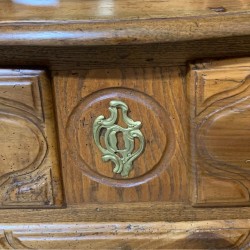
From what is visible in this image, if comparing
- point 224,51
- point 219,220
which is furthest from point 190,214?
point 224,51

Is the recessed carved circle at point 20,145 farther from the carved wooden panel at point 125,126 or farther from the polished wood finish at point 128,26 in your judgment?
the polished wood finish at point 128,26

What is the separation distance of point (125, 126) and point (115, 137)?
22mm

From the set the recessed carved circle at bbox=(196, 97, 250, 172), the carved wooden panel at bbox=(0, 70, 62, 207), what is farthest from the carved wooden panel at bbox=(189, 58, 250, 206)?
the carved wooden panel at bbox=(0, 70, 62, 207)

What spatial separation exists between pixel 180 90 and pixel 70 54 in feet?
0.53

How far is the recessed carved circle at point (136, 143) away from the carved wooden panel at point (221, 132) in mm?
47

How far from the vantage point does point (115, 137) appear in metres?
0.72

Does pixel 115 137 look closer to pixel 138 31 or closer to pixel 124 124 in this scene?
pixel 124 124

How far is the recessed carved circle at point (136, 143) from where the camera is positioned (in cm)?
70

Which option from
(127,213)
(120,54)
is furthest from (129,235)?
(120,54)

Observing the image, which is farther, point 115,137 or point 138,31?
point 115,137

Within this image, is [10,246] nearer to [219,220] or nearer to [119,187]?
[119,187]

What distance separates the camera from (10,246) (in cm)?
81

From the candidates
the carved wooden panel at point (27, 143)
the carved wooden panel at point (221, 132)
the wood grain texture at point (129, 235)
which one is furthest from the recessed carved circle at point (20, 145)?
the carved wooden panel at point (221, 132)

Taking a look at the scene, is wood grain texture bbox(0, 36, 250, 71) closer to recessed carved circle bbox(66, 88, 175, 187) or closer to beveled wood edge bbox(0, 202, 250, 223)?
recessed carved circle bbox(66, 88, 175, 187)
